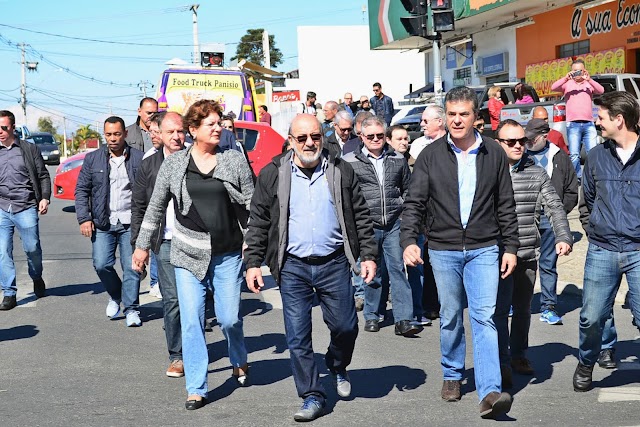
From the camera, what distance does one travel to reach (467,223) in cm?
581

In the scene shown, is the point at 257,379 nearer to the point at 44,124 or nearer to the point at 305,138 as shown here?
the point at 305,138

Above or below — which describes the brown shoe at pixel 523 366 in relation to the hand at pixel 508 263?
below

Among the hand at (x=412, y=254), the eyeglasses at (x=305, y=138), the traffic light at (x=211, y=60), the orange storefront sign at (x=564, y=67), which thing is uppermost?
the traffic light at (x=211, y=60)

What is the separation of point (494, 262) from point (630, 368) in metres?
1.94

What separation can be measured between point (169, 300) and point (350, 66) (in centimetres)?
5136

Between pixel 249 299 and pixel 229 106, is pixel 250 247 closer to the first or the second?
pixel 249 299

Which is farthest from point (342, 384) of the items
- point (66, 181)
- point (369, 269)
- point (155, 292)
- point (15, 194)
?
point (66, 181)

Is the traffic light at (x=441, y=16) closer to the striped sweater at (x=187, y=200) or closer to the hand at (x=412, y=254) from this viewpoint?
the striped sweater at (x=187, y=200)

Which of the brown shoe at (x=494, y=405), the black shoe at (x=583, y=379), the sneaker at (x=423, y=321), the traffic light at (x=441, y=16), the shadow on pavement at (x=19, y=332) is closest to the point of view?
the brown shoe at (x=494, y=405)

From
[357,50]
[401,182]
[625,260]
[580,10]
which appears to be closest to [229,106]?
[580,10]

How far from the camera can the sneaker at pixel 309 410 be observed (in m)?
5.68

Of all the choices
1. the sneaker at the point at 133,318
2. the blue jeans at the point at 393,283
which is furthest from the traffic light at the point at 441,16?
the sneaker at the point at 133,318

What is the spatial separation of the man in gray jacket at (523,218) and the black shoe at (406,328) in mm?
1750

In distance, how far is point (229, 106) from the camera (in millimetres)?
20984
